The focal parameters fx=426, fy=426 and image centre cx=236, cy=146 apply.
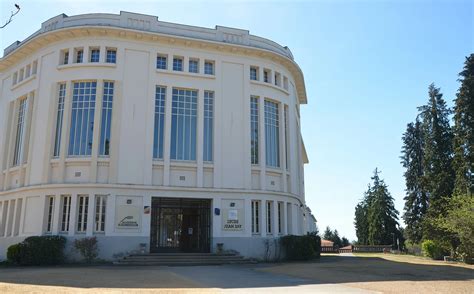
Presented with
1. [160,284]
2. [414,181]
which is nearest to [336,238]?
[414,181]

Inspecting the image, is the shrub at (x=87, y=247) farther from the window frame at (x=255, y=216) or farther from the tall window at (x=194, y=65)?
the tall window at (x=194, y=65)

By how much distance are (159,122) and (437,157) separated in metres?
22.4

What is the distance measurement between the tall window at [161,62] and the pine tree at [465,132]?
21.0m

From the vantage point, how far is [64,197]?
23234mm

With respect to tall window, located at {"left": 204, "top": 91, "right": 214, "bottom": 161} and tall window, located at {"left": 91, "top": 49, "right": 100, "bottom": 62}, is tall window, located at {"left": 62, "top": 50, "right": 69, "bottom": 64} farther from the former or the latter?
tall window, located at {"left": 204, "top": 91, "right": 214, "bottom": 161}

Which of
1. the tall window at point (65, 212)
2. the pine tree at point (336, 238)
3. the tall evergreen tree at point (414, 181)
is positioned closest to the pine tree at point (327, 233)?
the pine tree at point (336, 238)

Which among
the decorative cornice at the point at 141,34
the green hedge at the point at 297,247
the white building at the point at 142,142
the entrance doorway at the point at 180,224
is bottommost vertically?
the green hedge at the point at 297,247

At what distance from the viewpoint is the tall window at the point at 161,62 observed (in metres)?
25.9

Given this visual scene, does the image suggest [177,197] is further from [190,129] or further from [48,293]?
[48,293]

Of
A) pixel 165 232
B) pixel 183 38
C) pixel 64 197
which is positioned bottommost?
pixel 165 232

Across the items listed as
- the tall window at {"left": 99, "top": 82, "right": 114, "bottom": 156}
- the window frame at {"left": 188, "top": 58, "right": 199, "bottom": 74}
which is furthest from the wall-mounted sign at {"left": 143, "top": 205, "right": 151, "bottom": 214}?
the window frame at {"left": 188, "top": 58, "right": 199, "bottom": 74}

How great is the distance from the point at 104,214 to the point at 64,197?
8.20 ft

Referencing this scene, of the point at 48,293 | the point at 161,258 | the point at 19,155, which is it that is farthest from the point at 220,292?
the point at 19,155

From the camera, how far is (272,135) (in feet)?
91.7
